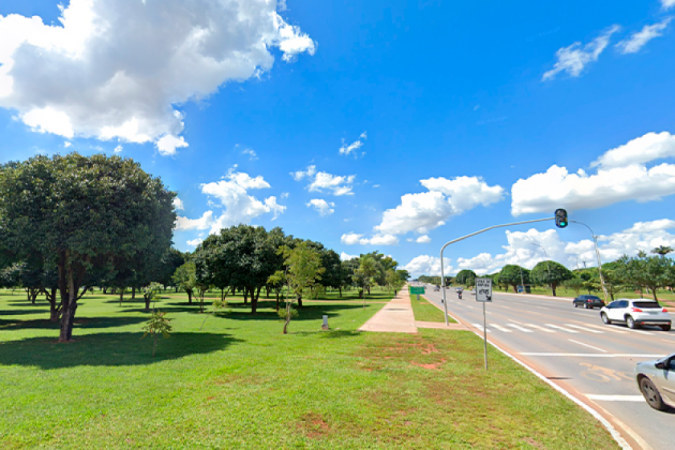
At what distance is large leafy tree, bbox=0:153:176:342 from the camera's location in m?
15.0

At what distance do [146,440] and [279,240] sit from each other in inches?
1154

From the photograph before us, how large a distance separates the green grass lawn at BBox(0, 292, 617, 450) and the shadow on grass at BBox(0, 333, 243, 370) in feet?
0.52

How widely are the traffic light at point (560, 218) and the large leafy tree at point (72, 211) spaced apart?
22.0 m

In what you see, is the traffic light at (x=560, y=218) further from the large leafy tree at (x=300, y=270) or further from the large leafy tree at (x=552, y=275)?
the large leafy tree at (x=552, y=275)

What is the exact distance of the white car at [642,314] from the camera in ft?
61.9

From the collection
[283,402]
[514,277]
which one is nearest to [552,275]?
[514,277]

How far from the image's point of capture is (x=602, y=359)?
11953 mm

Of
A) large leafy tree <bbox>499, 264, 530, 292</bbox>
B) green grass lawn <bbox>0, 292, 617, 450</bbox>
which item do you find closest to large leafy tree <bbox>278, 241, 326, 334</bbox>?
green grass lawn <bbox>0, 292, 617, 450</bbox>

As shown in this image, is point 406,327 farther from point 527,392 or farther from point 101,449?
point 101,449

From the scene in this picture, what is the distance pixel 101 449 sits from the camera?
5.33m

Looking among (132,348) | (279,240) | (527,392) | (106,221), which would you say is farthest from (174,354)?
(279,240)

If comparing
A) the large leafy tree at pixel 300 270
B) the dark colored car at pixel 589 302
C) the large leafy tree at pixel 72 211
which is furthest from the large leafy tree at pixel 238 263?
the dark colored car at pixel 589 302

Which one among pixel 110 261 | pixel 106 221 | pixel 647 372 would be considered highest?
pixel 106 221

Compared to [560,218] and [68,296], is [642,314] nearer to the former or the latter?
[560,218]
